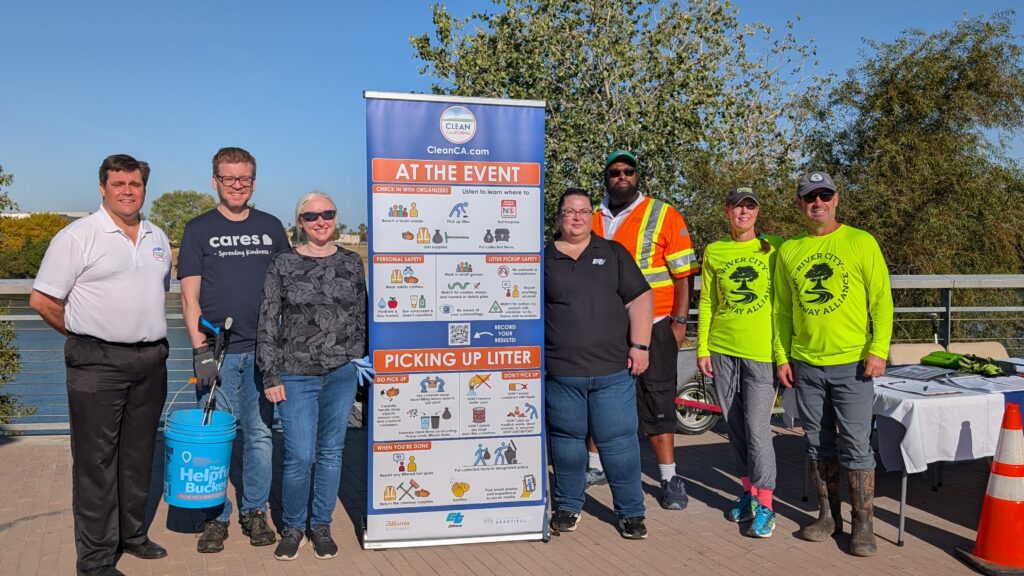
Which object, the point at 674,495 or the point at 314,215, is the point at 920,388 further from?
the point at 314,215

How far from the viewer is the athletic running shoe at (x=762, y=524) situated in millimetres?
4766

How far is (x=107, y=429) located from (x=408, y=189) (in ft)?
6.39

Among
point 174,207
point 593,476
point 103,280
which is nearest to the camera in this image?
point 103,280

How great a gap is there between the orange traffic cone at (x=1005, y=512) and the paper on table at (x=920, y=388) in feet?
1.40

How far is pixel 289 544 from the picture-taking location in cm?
439

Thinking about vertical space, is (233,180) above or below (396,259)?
above

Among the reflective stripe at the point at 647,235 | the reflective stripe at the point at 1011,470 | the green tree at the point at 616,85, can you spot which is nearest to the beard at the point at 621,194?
the reflective stripe at the point at 647,235

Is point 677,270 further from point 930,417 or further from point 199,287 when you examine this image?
point 199,287

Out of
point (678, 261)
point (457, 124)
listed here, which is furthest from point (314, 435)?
point (678, 261)

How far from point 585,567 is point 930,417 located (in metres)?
2.15

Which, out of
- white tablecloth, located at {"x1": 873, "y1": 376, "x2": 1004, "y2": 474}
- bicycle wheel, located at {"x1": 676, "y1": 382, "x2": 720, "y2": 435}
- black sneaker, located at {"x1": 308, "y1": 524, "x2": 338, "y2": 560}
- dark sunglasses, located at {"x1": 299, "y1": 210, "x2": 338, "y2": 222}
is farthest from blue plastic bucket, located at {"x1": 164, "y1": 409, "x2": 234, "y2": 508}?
bicycle wheel, located at {"x1": 676, "y1": 382, "x2": 720, "y2": 435}

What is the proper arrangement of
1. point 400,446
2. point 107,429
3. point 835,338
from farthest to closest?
point 400,446, point 835,338, point 107,429

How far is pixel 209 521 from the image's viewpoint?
4574 mm

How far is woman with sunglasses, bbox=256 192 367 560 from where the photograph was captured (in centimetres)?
424
